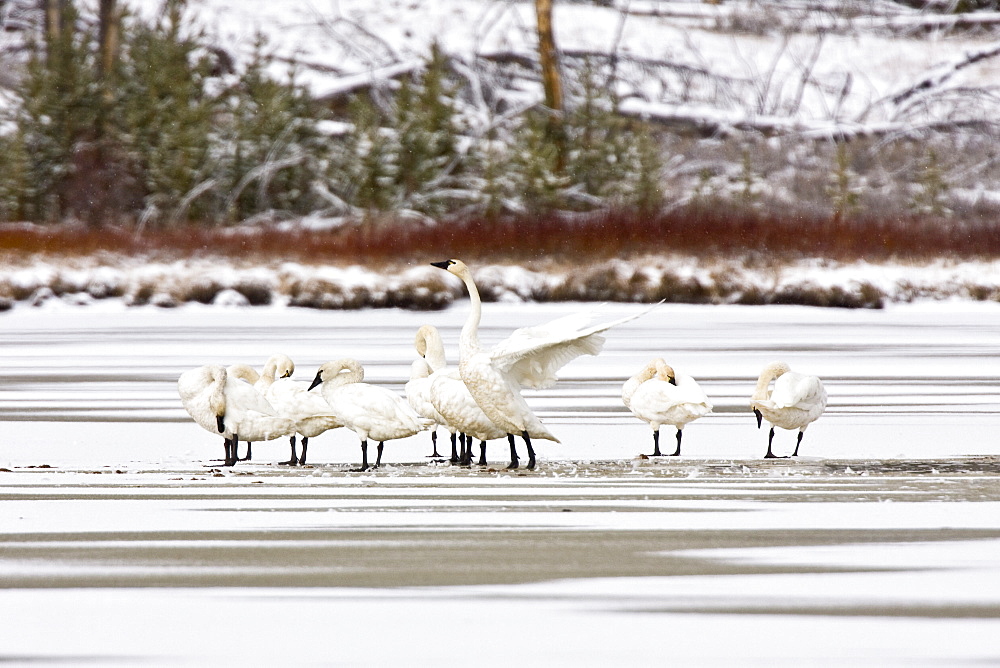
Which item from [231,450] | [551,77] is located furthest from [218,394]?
[551,77]

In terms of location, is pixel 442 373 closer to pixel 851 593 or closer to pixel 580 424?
pixel 580 424

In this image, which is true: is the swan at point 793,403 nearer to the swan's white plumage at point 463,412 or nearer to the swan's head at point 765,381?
the swan's head at point 765,381

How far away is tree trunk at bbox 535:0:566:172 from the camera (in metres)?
38.1

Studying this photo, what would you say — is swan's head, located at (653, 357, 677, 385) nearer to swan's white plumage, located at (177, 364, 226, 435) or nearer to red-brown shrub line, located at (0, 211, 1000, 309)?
swan's white plumage, located at (177, 364, 226, 435)

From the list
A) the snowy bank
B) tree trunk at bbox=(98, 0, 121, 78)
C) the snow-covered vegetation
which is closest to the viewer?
the snowy bank

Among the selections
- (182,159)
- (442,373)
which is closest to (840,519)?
(442,373)

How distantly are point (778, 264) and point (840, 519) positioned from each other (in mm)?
20210

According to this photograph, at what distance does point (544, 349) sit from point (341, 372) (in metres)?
1.05

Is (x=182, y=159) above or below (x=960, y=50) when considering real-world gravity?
below

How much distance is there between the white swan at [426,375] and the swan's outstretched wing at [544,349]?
45 cm

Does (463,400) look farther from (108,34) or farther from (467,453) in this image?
(108,34)

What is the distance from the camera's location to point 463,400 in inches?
342

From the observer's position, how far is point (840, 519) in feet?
21.5

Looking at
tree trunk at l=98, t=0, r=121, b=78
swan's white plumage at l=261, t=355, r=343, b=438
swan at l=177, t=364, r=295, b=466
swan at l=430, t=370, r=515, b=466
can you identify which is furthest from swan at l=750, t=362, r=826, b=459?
tree trunk at l=98, t=0, r=121, b=78
